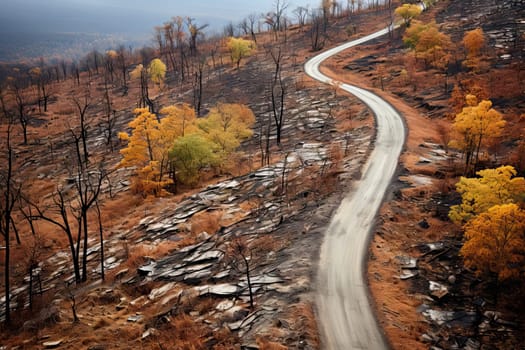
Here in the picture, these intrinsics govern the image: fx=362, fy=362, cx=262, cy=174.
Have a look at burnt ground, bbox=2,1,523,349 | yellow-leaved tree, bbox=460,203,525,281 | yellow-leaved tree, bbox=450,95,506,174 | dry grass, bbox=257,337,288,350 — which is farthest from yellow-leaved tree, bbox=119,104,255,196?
yellow-leaved tree, bbox=460,203,525,281

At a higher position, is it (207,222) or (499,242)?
(499,242)

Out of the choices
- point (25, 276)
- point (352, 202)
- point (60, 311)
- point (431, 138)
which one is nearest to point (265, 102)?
point (431, 138)

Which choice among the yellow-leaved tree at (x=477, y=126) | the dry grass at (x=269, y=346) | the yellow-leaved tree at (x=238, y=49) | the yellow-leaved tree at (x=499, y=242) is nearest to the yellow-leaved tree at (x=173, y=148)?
the yellow-leaved tree at (x=477, y=126)

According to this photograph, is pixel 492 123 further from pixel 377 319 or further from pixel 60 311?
pixel 60 311

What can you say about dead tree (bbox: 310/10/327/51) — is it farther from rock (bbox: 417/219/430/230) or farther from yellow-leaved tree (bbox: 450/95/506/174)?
rock (bbox: 417/219/430/230)

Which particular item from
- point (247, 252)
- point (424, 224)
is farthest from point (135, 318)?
point (424, 224)

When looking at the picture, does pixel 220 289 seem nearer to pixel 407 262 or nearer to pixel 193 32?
pixel 407 262
